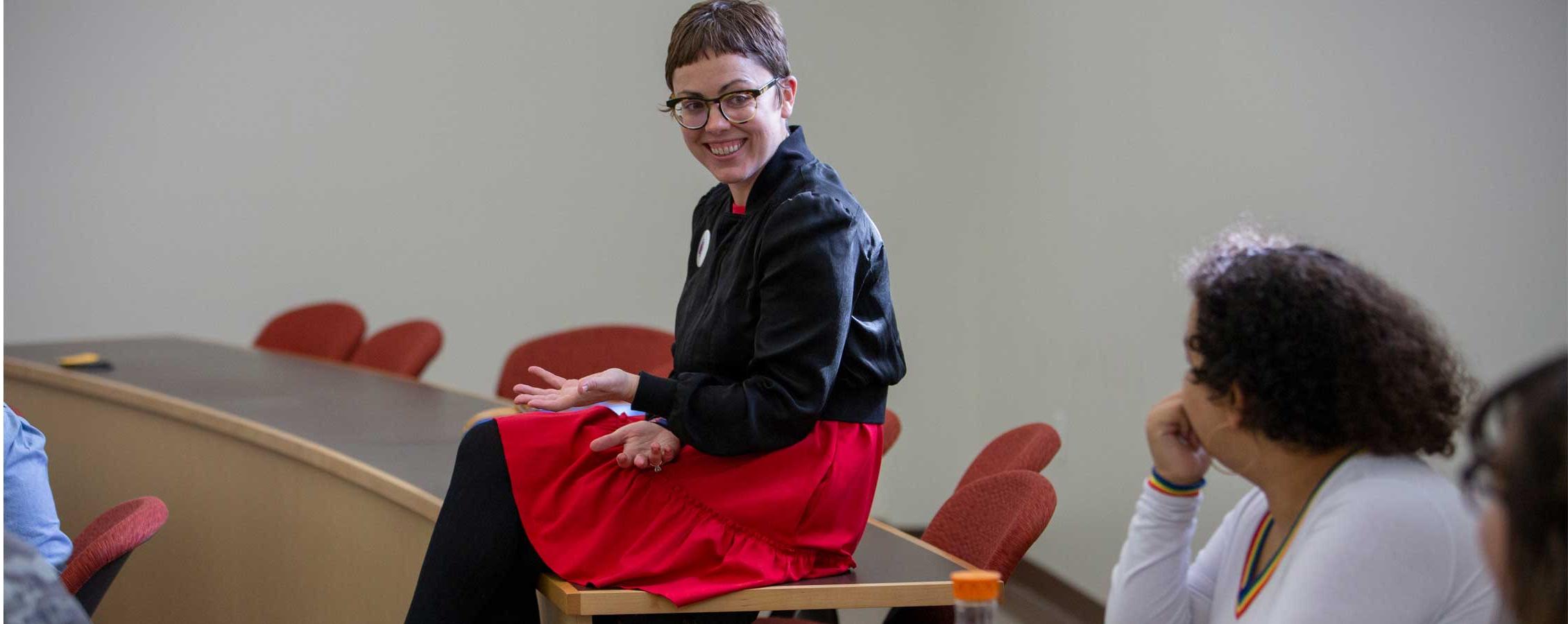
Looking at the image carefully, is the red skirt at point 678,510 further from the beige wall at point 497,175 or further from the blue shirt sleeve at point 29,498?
the beige wall at point 497,175

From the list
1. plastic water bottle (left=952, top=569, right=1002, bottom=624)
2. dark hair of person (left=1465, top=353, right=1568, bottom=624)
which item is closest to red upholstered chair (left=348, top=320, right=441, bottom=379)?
plastic water bottle (left=952, top=569, right=1002, bottom=624)

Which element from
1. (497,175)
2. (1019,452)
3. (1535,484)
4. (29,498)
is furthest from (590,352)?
(1535,484)

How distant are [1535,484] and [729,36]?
44.4 inches

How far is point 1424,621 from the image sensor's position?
47.2 inches

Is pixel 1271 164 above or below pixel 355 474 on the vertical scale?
above

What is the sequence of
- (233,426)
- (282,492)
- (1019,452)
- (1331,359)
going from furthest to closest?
1. (233,426)
2. (282,492)
3. (1019,452)
4. (1331,359)

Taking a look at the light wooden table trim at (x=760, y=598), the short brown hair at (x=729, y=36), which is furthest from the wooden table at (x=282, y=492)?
the short brown hair at (x=729, y=36)

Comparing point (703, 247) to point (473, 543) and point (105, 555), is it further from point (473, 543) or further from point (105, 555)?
point (105, 555)

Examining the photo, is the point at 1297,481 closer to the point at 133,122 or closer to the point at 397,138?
the point at 397,138

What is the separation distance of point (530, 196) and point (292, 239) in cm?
88

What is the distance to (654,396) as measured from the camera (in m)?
1.63

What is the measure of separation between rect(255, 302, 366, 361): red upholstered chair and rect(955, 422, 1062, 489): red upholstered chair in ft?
8.00

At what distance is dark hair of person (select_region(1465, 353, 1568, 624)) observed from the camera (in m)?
0.76

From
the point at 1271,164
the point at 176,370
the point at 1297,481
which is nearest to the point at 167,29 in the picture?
the point at 176,370
